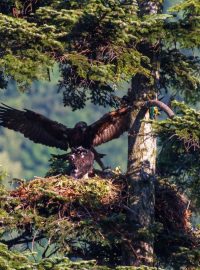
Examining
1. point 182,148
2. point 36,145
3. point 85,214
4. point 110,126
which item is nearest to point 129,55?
→ point 182,148

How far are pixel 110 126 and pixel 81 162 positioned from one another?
74 centimetres

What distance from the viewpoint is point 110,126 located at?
16.8m

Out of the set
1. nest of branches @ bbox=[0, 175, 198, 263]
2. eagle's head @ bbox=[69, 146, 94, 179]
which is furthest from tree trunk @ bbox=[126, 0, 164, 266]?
eagle's head @ bbox=[69, 146, 94, 179]

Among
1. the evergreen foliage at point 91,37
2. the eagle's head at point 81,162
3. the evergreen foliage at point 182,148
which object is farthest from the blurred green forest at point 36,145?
the evergreen foliage at point 91,37

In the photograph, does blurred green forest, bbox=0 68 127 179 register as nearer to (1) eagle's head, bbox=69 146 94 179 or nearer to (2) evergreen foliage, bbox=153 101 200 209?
(1) eagle's head, bbox=69 146 94 179

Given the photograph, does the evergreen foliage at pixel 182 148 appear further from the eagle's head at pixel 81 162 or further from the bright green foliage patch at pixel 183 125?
the eagle's head at pixel 81 162

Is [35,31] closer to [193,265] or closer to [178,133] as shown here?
[178,133]

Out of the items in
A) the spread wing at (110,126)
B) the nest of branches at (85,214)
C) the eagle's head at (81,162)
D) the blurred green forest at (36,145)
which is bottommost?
the nest of branches at (85,214)

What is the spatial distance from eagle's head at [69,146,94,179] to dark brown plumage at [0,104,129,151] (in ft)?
0.71

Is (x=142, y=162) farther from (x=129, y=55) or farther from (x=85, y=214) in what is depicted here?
(x=129, y=55)

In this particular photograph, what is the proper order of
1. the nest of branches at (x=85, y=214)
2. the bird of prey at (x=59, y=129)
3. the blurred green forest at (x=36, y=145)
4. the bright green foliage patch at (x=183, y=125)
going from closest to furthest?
the bright green foliage patch at (x=183, y=125), the nest of branches at (x=85, y=214), the bird of prey at (x=59, y=129), the blurred green forest at (x=36, y=145)

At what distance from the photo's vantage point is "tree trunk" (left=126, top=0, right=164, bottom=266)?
46.6ft

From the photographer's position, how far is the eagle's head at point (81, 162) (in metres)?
16.6

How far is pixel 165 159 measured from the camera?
1611cm
